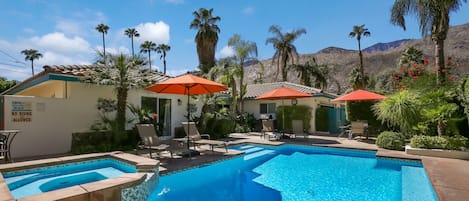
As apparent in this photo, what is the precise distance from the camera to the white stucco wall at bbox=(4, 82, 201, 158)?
986 centimetres

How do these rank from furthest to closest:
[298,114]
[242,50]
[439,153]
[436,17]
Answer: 1. [242,50]
2. [298,114]
3. [436,17]
4. [439,153]


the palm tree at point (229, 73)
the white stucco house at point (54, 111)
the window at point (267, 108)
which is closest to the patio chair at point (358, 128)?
the window at point (267, 108)

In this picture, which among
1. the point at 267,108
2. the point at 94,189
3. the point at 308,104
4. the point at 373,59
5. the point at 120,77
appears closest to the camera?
the point at 94,189

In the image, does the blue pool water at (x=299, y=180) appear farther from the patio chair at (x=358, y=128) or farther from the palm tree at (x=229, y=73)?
the palm tree at (x=229, y=73)

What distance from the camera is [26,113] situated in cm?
1002

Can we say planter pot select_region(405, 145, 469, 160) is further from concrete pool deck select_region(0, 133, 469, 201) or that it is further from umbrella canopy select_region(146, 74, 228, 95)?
umbrella canopy select_region(146, 74, 228, 95)

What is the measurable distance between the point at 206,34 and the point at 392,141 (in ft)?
83.3

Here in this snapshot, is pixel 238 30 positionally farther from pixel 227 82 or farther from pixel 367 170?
pixel 367 170

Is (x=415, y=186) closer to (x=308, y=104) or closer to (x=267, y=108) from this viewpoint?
(x=308, y=104)

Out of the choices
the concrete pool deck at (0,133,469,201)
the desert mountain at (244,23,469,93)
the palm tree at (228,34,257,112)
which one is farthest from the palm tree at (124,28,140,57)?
the concrete pool deck at (0,133,469,201)

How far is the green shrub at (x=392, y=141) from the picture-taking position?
1155 centimetres

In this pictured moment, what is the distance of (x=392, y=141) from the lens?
1169 centimetres

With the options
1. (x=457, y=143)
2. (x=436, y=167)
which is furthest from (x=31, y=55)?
(x=457, y=143)

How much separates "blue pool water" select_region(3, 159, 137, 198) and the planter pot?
10.3 m
